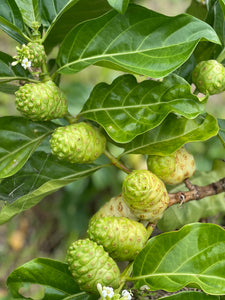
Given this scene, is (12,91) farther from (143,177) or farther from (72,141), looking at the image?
(143,177)

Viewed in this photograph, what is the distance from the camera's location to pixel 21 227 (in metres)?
2.90

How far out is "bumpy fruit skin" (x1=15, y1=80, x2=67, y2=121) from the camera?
0.73 m

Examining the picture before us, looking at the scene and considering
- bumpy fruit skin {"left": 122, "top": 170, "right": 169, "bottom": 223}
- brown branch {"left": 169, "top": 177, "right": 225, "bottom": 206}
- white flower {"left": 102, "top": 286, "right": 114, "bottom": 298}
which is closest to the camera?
white flower {"left": 102, "top": 286, "right": 114, "bottom": 298}

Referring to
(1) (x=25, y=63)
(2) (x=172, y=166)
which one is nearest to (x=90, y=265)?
(2) (x=172, y=166)

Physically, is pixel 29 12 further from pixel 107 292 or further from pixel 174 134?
pixel 107 292

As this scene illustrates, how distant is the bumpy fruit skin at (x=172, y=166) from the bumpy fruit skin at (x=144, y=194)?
0.04 m

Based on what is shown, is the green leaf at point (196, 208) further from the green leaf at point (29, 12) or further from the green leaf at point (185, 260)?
the green leaf at point (29, 12)

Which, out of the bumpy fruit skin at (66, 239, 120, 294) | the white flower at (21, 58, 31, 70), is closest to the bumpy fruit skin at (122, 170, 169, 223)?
the bumpy fruit skin at (66, 239, 120, 294)

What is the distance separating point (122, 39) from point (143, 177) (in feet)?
0.82

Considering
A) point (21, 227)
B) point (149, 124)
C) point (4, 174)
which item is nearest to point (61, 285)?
point (4, 174)

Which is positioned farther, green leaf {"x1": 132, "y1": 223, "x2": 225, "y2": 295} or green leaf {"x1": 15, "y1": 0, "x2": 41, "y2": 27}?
green leaf {"x1": 15, "y1": 0, "x2": 41, "y2": 27}

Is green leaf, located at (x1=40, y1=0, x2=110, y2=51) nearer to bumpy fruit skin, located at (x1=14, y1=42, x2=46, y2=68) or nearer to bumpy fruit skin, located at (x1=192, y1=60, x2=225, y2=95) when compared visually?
bumpy fruit skin, located at (x1=14, y1=42, x2=46, y2=68)

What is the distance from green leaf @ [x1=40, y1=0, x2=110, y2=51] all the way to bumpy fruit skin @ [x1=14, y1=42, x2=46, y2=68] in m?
0.05

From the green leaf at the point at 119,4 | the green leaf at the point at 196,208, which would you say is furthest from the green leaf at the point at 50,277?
the green leaf at the point at 119,4
